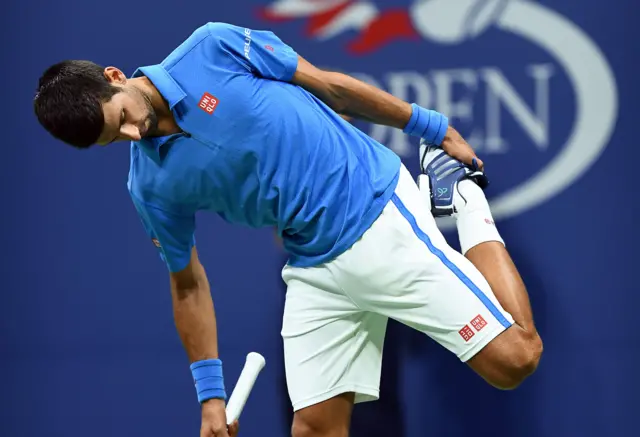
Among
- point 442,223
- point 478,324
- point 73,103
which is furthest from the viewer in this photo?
point 442,223

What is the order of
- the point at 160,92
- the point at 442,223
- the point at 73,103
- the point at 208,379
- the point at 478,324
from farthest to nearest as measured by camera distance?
the point at 442,223, the point at 208,379, the point at 478,324, the point at 160,92, the point at 73,103

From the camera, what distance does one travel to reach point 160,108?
205cm

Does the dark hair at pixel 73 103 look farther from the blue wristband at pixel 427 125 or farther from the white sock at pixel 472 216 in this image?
the white sock at pixel 472 216

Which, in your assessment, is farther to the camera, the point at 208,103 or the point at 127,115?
the point at 208,103

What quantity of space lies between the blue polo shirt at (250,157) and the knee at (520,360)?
0.41 metres

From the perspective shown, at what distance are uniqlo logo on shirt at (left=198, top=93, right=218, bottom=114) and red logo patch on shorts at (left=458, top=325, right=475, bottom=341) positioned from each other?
0.70 meters

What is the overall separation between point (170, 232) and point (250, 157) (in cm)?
26

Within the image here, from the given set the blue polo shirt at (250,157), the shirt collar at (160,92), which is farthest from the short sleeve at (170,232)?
the shirt collar at (160,92)

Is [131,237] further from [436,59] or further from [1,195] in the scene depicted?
[436,59]

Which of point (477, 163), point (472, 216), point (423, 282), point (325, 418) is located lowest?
point (325, 418)

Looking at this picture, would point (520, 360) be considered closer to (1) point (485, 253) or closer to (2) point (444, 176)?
(1) point (485, 253)

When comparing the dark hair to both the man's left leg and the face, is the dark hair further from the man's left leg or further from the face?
the man's left leg

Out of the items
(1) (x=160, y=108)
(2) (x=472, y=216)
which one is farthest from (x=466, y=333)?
(1) (x=160, y=108)

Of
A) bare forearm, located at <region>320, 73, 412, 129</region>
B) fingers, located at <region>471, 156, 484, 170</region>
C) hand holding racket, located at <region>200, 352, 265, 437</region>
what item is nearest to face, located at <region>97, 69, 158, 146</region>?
bare forearm, located at <region>320, 73, 412, 129</region>
